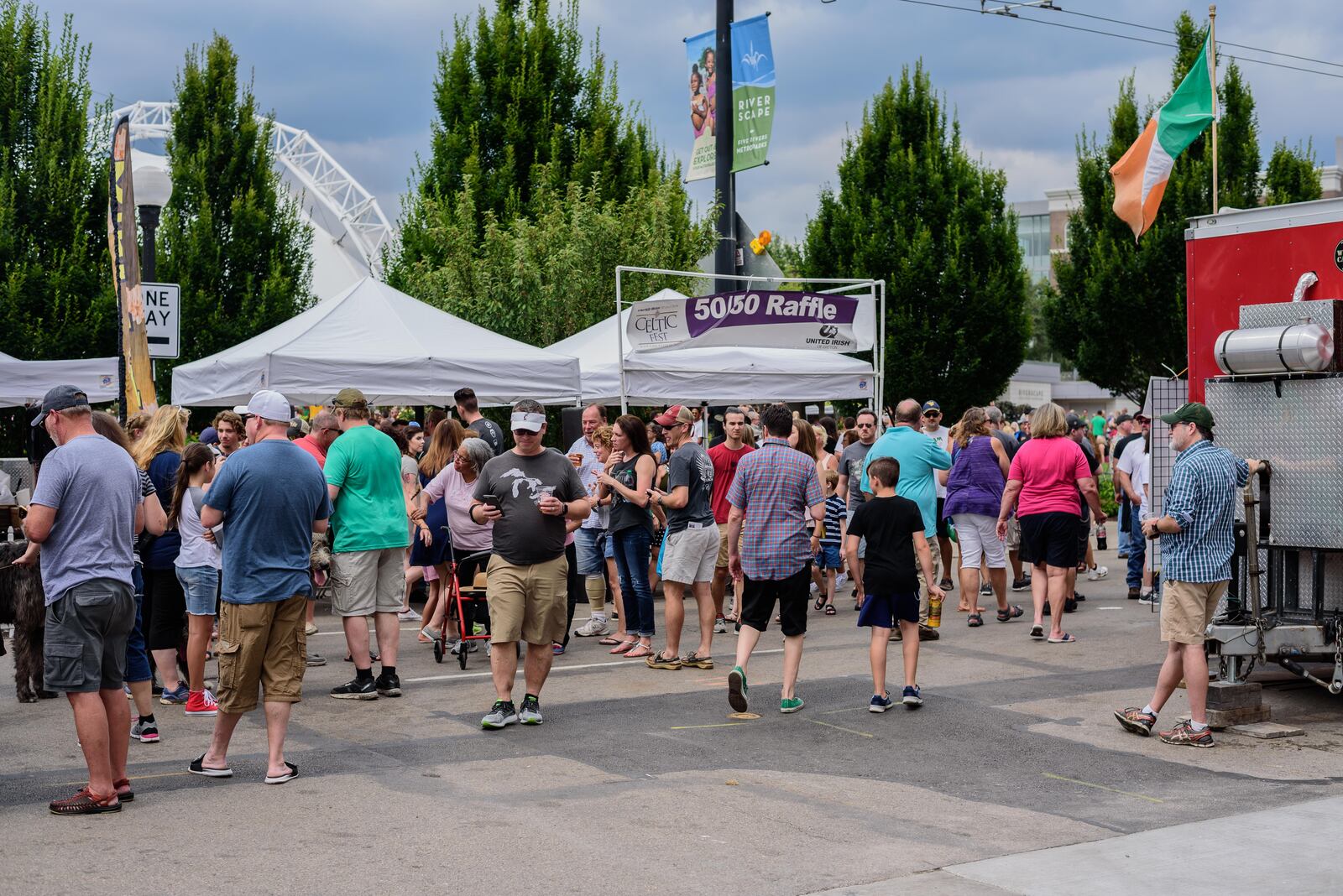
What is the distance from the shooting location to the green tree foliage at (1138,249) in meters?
29.6

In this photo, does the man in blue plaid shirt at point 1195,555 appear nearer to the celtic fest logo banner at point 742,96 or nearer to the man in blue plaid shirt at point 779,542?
the man in blue plaid shirt at point 779,542

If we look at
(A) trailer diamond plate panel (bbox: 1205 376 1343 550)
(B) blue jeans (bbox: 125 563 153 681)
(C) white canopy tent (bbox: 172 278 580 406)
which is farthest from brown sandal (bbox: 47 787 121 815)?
(C) white canopy tent (bbox: 172 278 580 406)

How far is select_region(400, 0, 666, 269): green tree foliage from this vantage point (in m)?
26.5

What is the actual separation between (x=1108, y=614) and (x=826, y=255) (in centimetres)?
1923

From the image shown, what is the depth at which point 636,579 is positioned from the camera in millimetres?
10906

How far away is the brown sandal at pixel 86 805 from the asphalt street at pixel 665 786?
64mm

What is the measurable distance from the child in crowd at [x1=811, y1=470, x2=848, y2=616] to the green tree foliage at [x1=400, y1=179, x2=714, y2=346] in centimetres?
716

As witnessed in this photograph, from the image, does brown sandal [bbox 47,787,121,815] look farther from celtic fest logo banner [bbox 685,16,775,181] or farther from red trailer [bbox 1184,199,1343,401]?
celtic fest logo banner [bbox 685,16,775,181]

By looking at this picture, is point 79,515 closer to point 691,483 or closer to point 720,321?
point 691,483

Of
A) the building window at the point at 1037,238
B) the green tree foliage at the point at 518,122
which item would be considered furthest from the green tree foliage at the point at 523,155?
the building window at the point at 1037,238

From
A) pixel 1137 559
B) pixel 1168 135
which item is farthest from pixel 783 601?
pixel 1137 559

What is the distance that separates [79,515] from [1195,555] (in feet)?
19.1

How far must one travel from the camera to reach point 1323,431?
820cm

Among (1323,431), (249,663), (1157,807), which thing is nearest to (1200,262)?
(1323,431)
